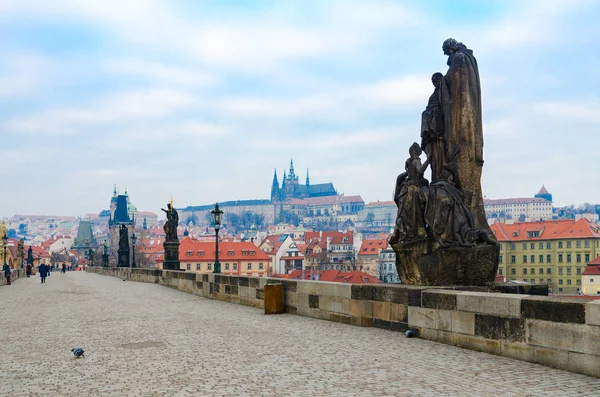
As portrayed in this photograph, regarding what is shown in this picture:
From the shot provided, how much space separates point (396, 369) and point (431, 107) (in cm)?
540

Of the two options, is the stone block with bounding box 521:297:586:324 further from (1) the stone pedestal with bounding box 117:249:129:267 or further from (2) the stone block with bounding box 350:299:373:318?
A: (1) the stone pedestal with bounding box 117:249:129:267

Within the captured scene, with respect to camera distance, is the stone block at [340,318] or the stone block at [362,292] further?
the stone block at [340,318]

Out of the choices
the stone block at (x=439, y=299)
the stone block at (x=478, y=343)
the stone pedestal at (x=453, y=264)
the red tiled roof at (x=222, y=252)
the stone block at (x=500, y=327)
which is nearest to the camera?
the stone block at (x=500, y=327)

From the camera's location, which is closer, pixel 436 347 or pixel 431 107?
pixel 436 347

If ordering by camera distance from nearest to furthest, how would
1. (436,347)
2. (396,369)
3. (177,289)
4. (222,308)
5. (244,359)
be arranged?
(396,369) → (244,359) → (436,347) → (222,308) → (177,289)

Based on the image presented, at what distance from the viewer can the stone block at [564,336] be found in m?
6.27

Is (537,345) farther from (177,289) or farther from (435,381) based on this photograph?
(177,289)

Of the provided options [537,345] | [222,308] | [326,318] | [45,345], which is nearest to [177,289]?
[222,308]

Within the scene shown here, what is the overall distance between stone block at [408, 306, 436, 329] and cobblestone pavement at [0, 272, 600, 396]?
0.27 m

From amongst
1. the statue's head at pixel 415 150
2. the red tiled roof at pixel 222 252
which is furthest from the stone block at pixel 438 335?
the red tiled roof at pixel 222 252

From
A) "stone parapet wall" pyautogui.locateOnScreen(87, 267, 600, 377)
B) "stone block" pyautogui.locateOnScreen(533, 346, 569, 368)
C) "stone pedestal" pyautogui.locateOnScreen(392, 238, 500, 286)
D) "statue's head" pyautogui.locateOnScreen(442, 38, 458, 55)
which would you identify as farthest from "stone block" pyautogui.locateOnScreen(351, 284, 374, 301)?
"statue's head" pyautogui.locateOnScreen(442, 38, 458, 55)

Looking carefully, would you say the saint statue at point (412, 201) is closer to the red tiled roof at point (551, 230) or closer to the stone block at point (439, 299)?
the stone block at point (439, 299)

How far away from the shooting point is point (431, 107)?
11047 millimetres

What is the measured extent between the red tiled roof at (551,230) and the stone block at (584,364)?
93.0m
